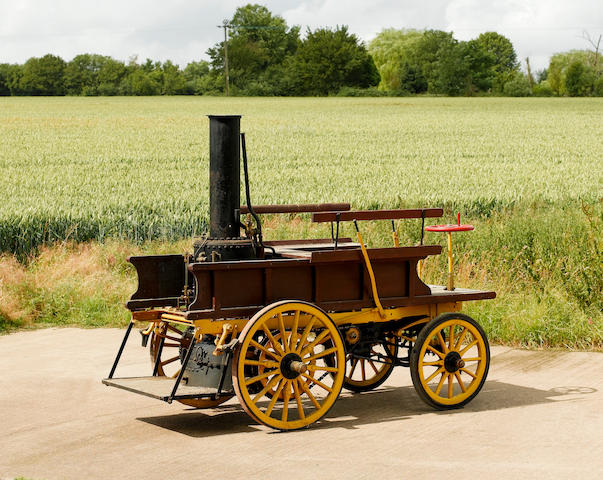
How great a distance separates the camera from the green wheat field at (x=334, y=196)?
36.8ft

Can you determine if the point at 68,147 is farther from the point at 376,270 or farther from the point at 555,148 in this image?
the point at 376,270

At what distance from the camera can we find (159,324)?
7.45 metres

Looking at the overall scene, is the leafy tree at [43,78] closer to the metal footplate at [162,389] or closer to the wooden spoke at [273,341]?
the metal footplate at [162,389]

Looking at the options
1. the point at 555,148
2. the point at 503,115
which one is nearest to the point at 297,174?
the point at 555,148

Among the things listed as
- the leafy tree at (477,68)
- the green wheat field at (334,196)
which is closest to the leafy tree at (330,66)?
the leafy tree at (477,68)

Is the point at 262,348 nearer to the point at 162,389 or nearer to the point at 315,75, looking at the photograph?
the point at 162,389

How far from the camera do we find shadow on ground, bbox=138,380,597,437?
7082mm

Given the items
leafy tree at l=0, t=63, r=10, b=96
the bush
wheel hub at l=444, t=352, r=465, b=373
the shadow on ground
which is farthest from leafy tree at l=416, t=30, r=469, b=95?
wheel hub at l=444, t=352, r=465, b=373

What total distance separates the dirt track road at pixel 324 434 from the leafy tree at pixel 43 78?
107 m

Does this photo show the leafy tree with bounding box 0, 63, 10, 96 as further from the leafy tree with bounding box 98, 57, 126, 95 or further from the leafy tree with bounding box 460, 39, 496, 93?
the leafy tree with bounding box 460, 39, 496, 93

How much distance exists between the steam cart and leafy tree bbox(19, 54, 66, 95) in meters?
108

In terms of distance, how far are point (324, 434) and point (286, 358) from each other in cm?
53

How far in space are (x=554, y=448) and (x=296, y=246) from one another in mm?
2624

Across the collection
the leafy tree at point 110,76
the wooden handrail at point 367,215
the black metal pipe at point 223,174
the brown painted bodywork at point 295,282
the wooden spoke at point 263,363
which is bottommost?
the wooden spoke at point 263,363
